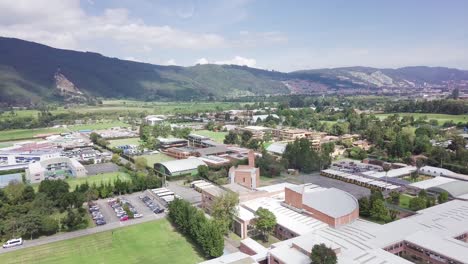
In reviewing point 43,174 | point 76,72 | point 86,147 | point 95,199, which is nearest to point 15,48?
point 76,72

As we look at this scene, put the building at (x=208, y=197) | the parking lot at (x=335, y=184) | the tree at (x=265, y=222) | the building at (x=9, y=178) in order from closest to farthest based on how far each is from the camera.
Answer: the tree at (x=265, y=222), the building at (x=208, y=197), the parking lot at (x=335, y=184), the building at (x=9, y=178)

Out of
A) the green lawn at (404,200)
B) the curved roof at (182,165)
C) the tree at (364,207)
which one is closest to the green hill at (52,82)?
the curved roof at (182,165)

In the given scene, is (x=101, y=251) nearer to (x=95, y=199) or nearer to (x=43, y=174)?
(x=95, y=199)

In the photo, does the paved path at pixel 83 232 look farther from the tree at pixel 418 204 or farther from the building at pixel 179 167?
the tree at pixel 418 204

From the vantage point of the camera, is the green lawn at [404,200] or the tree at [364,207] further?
the green lawn at [404,200]

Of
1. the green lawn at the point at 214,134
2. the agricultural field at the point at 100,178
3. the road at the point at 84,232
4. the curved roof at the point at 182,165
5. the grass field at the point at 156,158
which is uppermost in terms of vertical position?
the curved roof at the point at 182,165

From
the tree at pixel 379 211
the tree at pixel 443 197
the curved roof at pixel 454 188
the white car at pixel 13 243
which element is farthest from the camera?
the curved roof at pixel 454 188

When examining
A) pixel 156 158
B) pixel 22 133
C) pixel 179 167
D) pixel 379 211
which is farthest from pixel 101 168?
pixel 22 133
